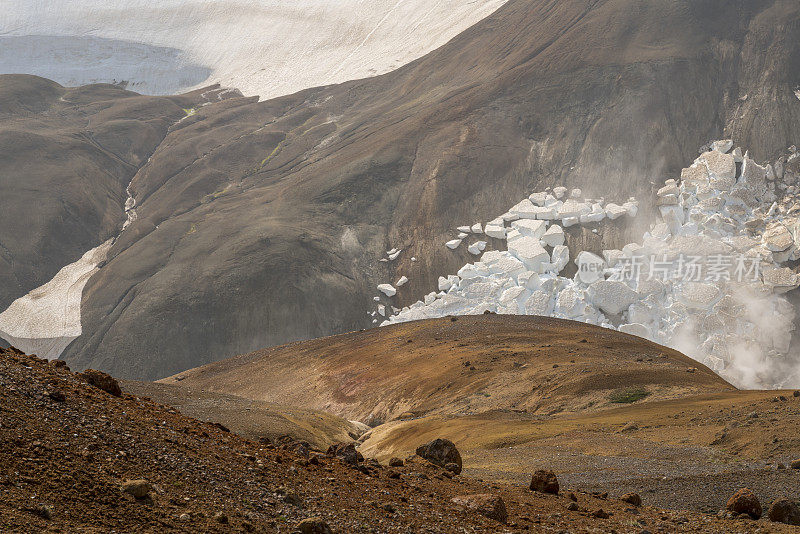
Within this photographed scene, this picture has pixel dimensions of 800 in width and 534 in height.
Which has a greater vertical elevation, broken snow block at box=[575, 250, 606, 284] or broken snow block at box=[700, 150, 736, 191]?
broken snow block at box=[700, 150, 736, 191]

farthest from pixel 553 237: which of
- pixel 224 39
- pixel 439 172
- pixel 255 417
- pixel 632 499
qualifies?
pixel 224 39

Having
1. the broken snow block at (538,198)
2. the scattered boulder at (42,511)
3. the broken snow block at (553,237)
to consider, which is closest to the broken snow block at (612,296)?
the broken snow block at (553,237)

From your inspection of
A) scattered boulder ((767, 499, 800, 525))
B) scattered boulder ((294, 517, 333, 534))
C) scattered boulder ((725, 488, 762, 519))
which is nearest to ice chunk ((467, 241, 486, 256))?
scattered boulder ((725, 488, 762, 519))

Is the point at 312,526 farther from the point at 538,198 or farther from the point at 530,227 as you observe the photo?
the point at 538,198

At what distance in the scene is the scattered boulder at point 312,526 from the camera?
23.2 ft

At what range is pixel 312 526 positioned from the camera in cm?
708

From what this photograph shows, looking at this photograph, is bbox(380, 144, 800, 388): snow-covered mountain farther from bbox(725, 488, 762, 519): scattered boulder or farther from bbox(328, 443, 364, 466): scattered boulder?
bbox(328, 443, 364, 466): scattered boulder

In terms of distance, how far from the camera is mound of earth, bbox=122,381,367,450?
60.9 feet

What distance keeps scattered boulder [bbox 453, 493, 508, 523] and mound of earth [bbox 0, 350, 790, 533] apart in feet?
0.10

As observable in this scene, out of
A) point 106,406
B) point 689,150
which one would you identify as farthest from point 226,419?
point 689,150

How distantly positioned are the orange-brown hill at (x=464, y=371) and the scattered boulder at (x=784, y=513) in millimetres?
10703

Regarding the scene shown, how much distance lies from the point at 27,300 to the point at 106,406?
5398 cm

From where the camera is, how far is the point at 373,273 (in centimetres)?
5153

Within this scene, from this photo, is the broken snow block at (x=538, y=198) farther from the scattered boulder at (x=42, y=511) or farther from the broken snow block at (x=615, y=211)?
the scattered boulder at (x=42, y=511)
